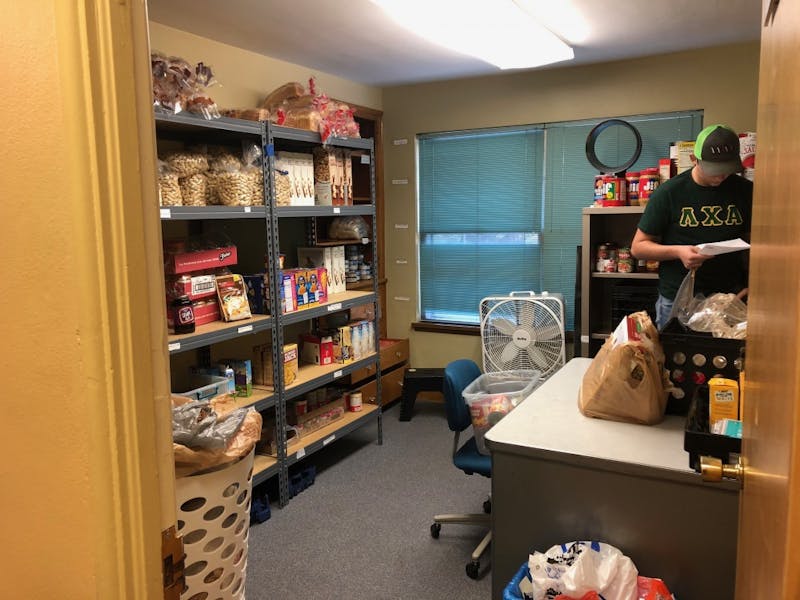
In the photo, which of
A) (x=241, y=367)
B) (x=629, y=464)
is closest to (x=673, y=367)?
(x=629, y=464)

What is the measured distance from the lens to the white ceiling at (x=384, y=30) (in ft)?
9.46

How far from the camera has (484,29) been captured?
10.1 ft

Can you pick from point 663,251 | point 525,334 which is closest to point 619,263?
point 525,334

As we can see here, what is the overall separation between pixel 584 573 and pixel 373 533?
1.67 m

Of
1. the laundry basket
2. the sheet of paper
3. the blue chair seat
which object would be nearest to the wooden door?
the laundry basket

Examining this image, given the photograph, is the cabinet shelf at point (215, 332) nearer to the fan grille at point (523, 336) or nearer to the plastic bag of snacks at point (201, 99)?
the plastic bag of snacks at point (201, 99)

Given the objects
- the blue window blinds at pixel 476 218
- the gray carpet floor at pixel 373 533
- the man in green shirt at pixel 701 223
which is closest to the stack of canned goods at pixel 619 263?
the blue window blinds at pixel 476 218

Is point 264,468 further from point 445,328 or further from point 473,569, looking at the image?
point 445,328

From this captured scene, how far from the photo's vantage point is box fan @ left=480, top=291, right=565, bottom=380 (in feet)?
13.2

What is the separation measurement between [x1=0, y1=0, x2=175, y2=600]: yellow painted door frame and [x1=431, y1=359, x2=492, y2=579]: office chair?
188cm

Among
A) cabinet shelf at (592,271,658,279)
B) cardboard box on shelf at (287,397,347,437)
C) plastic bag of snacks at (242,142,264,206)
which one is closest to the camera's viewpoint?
plastic bag of snacks at (242,142,264,206)

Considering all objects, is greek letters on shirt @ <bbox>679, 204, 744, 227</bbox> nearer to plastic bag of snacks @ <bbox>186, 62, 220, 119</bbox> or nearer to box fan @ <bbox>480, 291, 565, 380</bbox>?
box fan @ <bbox>480, 291, 565, 380</bbox>

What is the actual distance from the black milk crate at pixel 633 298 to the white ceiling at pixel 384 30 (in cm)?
143

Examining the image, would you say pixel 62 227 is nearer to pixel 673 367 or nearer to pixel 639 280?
pixel 673 367
